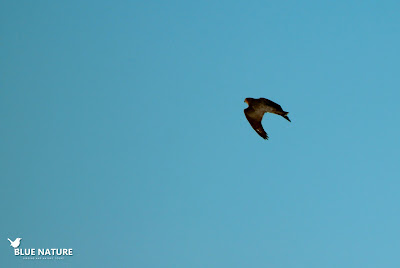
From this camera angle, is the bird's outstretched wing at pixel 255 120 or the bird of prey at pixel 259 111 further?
the bird's outstretched wing at pixel 255 120

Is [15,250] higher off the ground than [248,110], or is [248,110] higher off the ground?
[15,250]

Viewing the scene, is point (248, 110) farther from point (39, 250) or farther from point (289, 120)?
point (39, 250)

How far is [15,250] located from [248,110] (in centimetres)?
4905

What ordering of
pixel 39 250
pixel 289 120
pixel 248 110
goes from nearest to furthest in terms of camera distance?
pixel 289 120 < pixel 248 110 < pixel 39 250

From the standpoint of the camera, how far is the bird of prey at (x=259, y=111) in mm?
58094

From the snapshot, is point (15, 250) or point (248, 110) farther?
point (15, 250)

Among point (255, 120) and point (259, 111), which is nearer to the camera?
point (259, 111)

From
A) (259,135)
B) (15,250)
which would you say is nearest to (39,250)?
(15,250)

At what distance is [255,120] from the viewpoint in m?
61.3

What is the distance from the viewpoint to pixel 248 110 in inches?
2383

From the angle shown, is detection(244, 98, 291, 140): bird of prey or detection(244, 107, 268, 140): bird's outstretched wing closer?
detection(244, 98, 291, 140): bird of prey

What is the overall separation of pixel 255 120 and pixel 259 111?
1335 millimetres

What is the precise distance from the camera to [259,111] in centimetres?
6016

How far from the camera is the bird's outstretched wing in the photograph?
60531 millimetres
